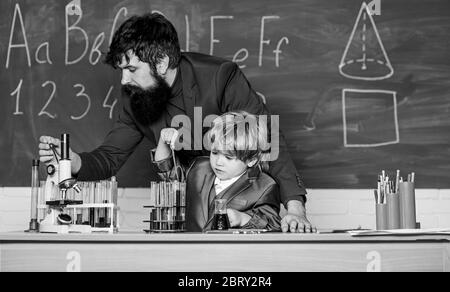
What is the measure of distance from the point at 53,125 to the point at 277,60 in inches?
39.8

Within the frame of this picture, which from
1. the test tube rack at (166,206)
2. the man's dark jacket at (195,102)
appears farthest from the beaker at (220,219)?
the man's dark jacket at (195,102)

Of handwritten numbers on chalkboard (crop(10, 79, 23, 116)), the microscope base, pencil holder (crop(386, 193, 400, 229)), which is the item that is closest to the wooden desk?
the microscope base

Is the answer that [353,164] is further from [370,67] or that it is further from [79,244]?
[79,244]

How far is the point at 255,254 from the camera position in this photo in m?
1.50

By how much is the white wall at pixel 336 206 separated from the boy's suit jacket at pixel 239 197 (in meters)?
0.87

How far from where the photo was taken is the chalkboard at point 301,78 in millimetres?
2906

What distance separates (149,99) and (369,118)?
40.9 inches

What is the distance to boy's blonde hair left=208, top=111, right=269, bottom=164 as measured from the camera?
2.04 m

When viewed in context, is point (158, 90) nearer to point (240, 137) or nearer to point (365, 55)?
point (240, 137)

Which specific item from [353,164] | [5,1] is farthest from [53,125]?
[353,164]

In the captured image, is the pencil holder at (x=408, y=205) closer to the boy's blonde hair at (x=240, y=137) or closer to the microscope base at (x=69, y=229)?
the boy's blonde hair at (x=240, y=137)

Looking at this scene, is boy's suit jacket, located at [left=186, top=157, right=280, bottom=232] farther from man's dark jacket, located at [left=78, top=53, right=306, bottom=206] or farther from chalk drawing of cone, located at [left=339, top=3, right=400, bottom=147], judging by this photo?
chalk drawing of cone, located at [left=339, top=3, right=400, bottom=147]

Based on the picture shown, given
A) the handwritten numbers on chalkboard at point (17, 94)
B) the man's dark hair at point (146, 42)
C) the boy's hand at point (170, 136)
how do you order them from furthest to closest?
the handwritten numbers on chalkboard at point (17, 94) < the man's dark hair at point (146, 42) < the boy's hand at point (170, 136)

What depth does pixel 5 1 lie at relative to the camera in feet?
10.0
